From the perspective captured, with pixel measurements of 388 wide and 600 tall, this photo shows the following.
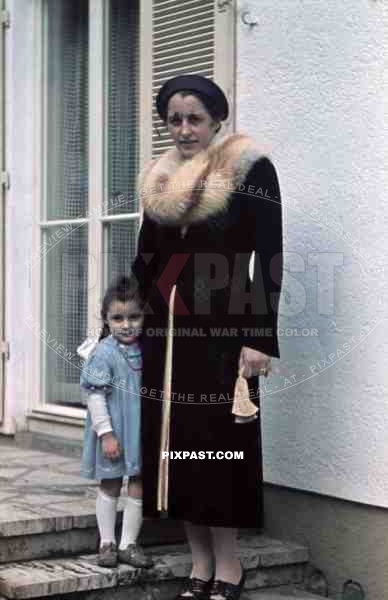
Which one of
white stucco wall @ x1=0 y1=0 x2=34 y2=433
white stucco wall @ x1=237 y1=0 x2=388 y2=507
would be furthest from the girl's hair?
white stucco wall @ x1=0 y1=0 x2=34 y2=433

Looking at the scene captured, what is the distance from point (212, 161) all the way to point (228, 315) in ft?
1.87

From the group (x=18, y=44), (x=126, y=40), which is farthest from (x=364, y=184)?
(x=18, y=44)

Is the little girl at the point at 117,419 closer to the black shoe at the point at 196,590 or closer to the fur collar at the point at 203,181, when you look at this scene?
the black shoe at the point at 196,590

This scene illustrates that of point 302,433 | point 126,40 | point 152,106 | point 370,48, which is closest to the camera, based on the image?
point 370,48

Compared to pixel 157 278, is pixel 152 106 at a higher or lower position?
higher

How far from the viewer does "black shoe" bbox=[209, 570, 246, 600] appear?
4.46 meters

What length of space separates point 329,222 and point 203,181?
0.72m

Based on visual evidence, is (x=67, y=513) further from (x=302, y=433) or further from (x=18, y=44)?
(x=18, y=44)

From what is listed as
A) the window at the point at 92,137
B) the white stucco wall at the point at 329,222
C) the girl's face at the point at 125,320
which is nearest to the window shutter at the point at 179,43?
the window at the point at 92,137

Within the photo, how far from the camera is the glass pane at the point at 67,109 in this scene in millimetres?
6695

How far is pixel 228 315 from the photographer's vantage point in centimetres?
442

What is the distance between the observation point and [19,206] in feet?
22.4

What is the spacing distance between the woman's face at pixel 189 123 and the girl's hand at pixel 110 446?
43.1 inches

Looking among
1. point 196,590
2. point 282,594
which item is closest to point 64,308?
point 282,594
